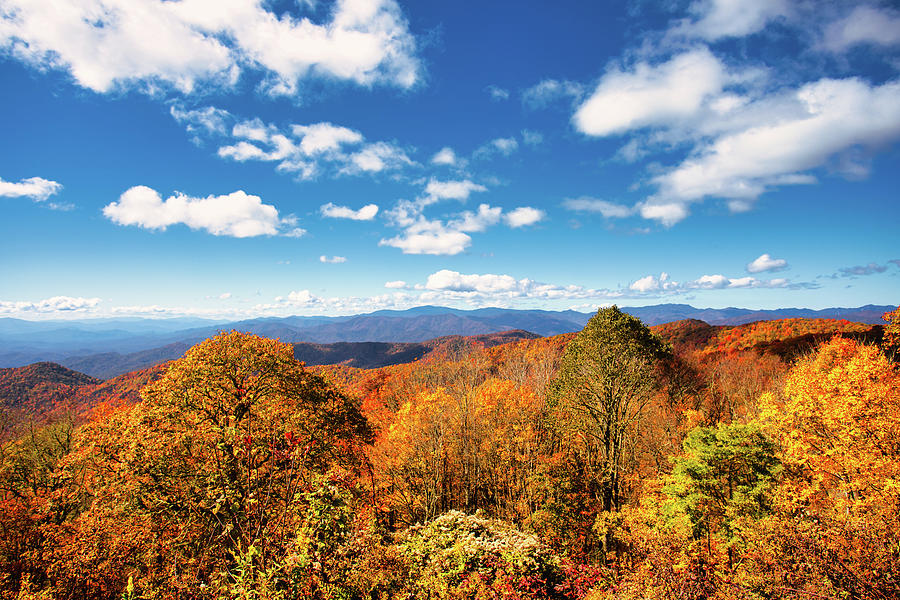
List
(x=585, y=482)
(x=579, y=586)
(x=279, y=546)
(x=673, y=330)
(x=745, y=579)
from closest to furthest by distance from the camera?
(x=279, y=546) < (x=745, y=579) < (x=579, y=586) < (x=585, y=482) < (x=673, y=330)

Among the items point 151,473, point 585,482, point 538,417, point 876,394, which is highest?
point 876,394

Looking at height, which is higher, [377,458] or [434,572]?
[434,572]

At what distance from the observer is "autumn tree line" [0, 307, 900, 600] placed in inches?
336

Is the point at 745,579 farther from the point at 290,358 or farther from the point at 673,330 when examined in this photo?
the point at 673,330

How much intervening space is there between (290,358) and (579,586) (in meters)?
15.1

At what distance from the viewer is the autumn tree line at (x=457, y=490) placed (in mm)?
8531

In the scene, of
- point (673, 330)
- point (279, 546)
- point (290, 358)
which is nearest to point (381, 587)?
point (279, 546)

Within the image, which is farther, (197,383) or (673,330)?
(673,330)

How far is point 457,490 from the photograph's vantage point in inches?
1277

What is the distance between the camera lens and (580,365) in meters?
30.0

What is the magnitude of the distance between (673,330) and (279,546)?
485ft

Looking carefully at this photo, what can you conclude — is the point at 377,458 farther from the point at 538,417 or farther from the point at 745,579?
the point at 745,579

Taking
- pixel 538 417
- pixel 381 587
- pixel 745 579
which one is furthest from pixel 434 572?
pixel 538 417

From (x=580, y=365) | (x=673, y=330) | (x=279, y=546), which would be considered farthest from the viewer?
(x=673, y=330)
